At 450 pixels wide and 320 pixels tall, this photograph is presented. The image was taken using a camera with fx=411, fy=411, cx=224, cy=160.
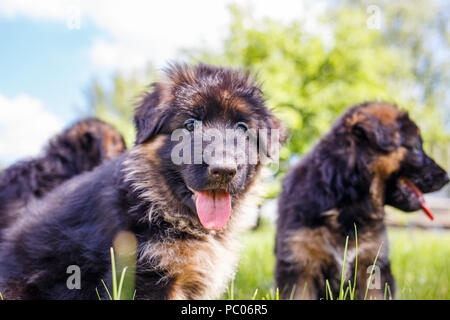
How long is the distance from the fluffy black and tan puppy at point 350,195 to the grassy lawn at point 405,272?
41 centimetres

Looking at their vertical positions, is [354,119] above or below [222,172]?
above

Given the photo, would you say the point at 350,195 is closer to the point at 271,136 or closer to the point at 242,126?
the point at 271,136

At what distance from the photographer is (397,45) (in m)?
21.2

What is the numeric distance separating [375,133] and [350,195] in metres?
0.64

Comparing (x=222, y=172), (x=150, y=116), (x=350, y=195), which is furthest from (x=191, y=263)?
(x=350, y=195)

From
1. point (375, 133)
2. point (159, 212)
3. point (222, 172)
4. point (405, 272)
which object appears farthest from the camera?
point (405, 272)

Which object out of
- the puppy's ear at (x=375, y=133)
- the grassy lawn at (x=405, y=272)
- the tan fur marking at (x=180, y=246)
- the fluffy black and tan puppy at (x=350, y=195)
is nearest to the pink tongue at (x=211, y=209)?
the tan fur marking at (x=180, y=246)

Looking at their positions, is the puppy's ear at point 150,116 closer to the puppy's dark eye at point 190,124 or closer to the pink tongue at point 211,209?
the puppy's dark eye at point 190,124

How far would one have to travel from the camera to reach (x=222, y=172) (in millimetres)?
2637

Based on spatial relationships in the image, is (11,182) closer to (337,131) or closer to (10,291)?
(10,291)

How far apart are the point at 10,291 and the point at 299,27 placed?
11253mm

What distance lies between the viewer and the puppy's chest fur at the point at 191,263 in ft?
8.71

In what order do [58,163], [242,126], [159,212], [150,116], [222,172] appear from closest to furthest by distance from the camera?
[222,172], [159,212], [150,116], [242,126], [58,163]

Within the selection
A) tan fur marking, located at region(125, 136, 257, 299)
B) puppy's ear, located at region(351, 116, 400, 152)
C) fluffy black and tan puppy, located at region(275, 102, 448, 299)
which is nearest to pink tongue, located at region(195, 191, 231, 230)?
tan fur marking, located at region(125, 136, 257, 299)
